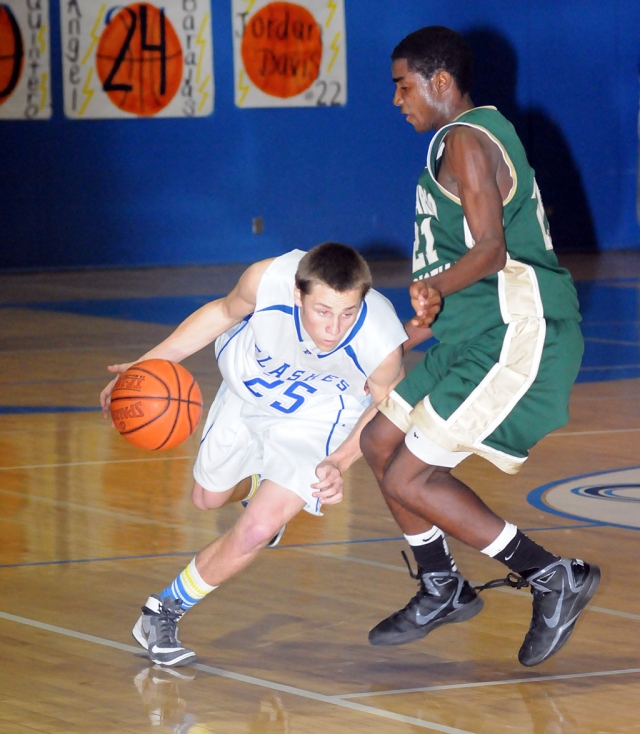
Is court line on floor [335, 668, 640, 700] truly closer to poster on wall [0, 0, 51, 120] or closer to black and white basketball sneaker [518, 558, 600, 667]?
black and white basketball sneaker [518, 558, 600, 667]

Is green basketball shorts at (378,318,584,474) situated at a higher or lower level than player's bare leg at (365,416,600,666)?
higher

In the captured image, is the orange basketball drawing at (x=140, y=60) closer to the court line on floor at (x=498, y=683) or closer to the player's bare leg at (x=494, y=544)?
the player's bare leg at (x=494, y=544)

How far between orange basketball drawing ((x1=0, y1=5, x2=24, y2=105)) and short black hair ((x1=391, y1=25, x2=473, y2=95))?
1235cm

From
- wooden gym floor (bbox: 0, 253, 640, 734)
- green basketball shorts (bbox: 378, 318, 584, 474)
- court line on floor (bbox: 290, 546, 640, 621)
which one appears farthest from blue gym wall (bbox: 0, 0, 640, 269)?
green basketball shorts (bbox: 378, 318, 584, 474)

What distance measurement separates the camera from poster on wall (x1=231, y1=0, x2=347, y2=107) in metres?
16.2

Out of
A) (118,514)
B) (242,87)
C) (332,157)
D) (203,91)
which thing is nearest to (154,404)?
(118,514)

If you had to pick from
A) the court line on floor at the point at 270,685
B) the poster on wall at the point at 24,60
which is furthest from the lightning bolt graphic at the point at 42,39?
the court line on floor at the point at 270,685

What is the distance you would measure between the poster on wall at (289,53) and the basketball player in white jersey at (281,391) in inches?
498

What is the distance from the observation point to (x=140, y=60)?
620 inches

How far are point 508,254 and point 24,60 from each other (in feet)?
41.6

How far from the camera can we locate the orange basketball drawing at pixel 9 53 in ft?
49.8

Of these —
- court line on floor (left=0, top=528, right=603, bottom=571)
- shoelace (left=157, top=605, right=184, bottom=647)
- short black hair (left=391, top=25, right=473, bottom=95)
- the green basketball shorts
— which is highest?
short black hair (left=391, top=25, right=473, bottom=95)

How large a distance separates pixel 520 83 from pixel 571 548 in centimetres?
1357

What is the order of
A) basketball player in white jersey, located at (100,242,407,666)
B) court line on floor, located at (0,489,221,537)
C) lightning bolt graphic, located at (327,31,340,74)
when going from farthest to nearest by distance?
1. lightning bolt graphic, located at (327,31,340,74)
2. court line on floor, located at (0,489,221,537)
3. basketball player in white jersey, located at (100,242,407,666)
